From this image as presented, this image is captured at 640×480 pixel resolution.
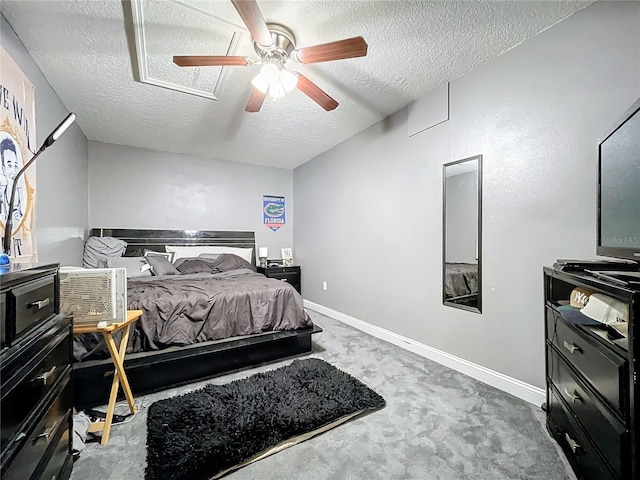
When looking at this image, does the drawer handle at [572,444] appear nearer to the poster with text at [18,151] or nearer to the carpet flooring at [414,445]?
the carpet flooring at [414,445]

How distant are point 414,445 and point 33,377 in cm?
175

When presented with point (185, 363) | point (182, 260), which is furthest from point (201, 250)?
point (185, 363)

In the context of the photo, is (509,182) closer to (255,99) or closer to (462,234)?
(462,234)

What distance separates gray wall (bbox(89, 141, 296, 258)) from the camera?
3.98 m

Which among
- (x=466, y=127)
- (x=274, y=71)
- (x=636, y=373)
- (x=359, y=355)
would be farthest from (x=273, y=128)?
(x=636, y=373)

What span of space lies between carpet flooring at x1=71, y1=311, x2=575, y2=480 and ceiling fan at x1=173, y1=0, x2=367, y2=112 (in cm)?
224

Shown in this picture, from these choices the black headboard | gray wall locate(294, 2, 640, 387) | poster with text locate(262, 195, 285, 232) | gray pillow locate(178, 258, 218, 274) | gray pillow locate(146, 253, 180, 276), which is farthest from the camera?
poster with text locate(262, 195, 285, 232)

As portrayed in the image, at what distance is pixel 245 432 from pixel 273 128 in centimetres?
307

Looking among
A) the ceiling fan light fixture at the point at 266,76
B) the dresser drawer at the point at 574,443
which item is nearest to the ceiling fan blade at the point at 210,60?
the ceiling fan light fixture at the point at 266,76

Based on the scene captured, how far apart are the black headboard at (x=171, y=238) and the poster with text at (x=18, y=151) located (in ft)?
6.74

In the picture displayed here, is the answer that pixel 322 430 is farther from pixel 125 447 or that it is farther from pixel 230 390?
pixel 125 447

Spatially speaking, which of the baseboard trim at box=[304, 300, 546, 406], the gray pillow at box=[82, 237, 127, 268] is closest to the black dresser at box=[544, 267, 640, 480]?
the baseboard trim at box=[304, 300, 546, 406]

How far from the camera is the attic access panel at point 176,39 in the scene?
5.59ft

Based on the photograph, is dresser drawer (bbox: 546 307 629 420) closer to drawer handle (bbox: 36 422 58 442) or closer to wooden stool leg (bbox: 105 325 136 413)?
drawer handle (bbox: 36 422 58 442)
